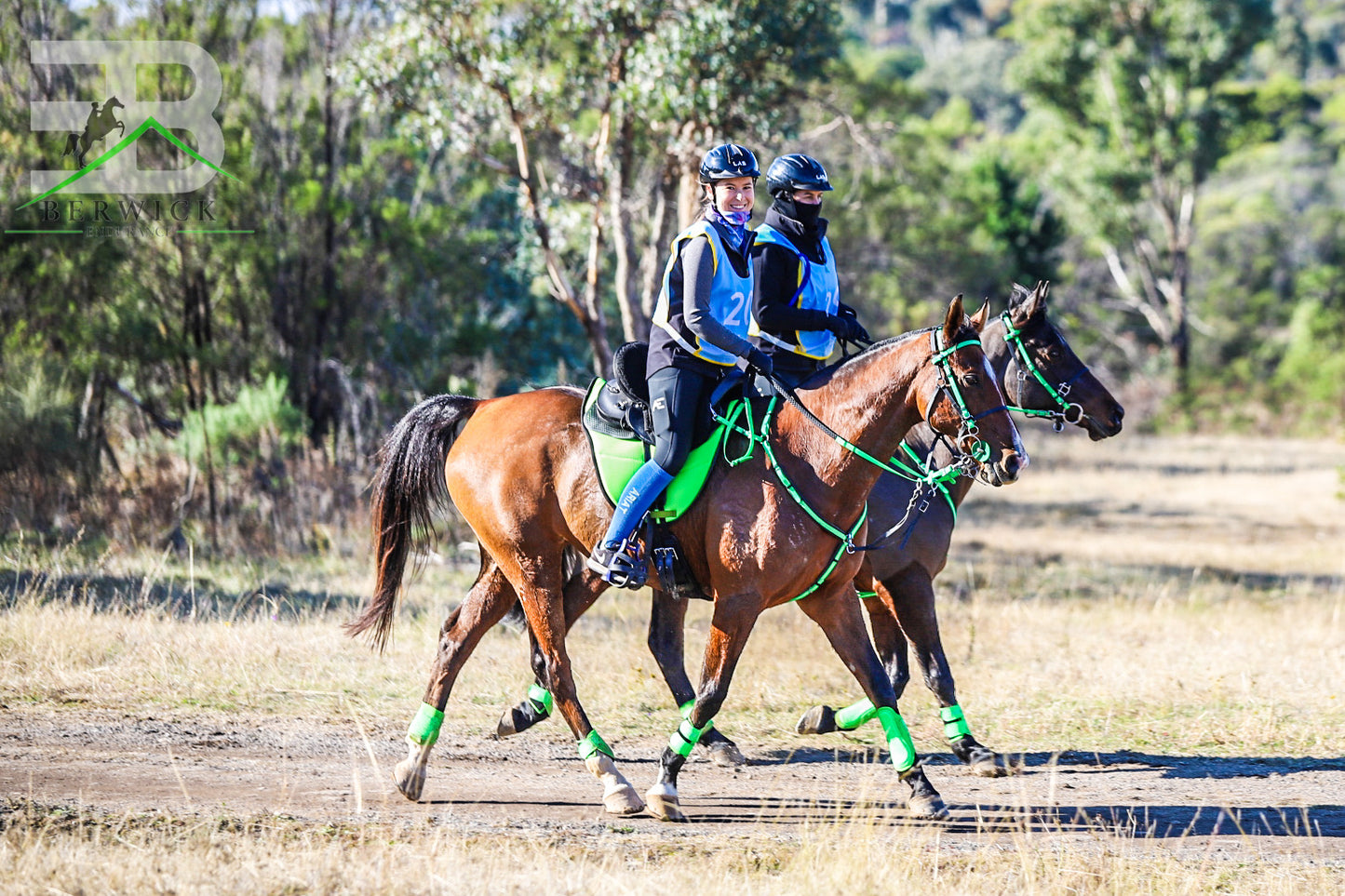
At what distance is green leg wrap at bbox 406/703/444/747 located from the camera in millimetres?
5969

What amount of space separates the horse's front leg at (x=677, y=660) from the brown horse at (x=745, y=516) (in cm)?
85

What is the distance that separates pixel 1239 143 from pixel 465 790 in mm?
39048

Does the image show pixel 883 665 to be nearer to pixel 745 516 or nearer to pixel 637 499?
pixel 745 516

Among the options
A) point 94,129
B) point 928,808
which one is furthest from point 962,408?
point 94,129

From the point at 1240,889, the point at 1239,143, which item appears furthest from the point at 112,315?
the point at 1239,143

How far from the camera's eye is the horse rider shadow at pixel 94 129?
46.1 ft

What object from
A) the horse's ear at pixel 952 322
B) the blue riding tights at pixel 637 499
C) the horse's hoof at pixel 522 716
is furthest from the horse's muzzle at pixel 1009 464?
the horse's hoof at pixel 522 716

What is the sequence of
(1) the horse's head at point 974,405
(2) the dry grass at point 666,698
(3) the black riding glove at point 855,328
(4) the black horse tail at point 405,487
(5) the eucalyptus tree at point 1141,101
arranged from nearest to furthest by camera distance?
1. (2) the dry grass at point 666,698
2. (1) the horse's head at point 974,405
3. (3) the black riding glove at point 855,328
4. (4) the black horse tail at point 405,487
5. (5) the eucalyptus tree at point 1141,101

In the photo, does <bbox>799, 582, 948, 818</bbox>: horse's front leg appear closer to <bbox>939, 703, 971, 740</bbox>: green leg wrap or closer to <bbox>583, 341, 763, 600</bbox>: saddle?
<bbox>583, 341, 763, 600</bbox>: saddle

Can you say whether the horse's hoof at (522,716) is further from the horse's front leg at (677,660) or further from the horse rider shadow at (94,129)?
the horse rider shadow at (94,129)

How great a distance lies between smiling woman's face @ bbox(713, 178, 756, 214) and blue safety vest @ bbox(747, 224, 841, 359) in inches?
29.9

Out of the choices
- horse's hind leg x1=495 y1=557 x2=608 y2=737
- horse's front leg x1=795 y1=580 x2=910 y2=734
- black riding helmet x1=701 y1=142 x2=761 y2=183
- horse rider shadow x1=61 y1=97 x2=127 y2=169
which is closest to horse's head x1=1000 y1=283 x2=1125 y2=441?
horse's front leg x1=795 y1=580 x2=910 y2=734

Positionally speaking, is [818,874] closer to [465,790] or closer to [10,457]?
[465,790]

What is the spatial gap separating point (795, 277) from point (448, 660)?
2716 millimetres
